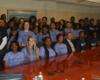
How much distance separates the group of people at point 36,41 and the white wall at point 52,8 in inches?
47.0

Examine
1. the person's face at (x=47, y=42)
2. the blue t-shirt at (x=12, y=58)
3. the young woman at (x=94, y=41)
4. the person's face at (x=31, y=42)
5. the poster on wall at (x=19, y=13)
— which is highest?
the poster on wall at (x=19, y=13)

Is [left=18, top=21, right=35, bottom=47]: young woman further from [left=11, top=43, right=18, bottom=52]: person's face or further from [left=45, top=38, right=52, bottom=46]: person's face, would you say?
[left=11, top=43, right=18, bottom=52]: person's face

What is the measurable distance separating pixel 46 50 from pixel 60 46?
0.58m

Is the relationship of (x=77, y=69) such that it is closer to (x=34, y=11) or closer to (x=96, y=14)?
(x=34, y=11)

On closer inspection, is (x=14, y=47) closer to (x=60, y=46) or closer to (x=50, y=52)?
(x=50, y=52)

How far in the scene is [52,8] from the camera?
874 centimetres

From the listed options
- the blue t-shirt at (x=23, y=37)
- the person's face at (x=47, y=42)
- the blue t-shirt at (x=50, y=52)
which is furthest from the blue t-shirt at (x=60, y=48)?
the blue t-shirt at (x=23, y=37)

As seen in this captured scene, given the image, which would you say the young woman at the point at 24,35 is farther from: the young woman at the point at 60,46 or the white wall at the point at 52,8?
the white wall at the point at 52,8

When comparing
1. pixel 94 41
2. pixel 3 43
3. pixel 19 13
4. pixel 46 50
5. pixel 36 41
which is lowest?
pixel 94 41

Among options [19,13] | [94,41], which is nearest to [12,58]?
[94,41]

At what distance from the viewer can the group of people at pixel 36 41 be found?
4586mm

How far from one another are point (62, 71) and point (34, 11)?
4.58 m

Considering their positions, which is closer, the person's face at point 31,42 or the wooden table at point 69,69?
the wooden table at point 69,69

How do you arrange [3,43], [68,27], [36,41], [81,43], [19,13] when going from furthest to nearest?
[19,13]
[68,27]
[81,43]
[36,41]
[3,43]
